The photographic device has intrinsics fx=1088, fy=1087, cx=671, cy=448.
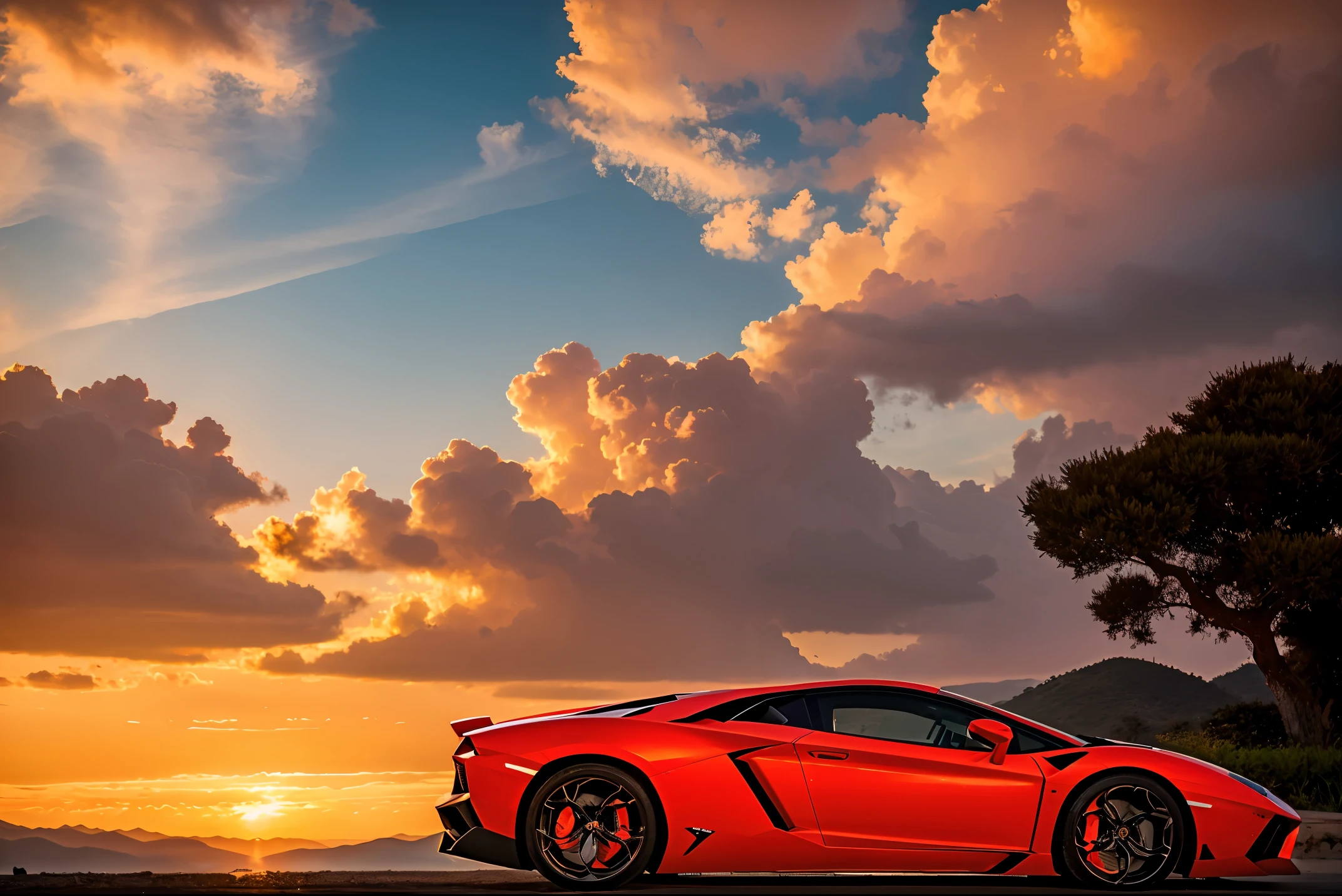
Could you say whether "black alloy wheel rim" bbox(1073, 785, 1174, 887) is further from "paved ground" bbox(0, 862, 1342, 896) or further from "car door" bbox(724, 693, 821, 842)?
"car door" bbox(724, 693, 821, 842)

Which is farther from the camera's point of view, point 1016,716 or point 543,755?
point 1016,716

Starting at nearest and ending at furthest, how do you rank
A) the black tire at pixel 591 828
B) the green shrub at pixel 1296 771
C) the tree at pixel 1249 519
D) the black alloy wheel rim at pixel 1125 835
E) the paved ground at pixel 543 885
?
the black tire at pixel 591 828
the paved ground at pixel 543 885
the black alloy wheel rim at pixel 1125 835
the green shrub at pixel 1296 771
the tree at pixel 1249 519

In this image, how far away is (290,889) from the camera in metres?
7.94

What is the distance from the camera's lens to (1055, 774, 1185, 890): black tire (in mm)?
7527

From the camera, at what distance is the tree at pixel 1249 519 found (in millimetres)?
22469

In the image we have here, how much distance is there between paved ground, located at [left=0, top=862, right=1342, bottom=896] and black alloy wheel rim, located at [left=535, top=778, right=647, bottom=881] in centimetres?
28

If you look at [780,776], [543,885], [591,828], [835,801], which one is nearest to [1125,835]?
[835,801]

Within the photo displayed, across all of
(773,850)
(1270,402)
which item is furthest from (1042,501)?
(773,850)

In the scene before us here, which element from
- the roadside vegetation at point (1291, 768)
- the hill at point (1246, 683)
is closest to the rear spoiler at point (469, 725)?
the roadside vegetation at point (1291, 768)

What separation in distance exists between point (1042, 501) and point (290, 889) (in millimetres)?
19937

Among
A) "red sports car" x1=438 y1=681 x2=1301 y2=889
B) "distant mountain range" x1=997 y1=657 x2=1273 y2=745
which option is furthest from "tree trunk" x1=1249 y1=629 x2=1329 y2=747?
"red sports car" x1=438 y1=681 x2=1301 y2=889

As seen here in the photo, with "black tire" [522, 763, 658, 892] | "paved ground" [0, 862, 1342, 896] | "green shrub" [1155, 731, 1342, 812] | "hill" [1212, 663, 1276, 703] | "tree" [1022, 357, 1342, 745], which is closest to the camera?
"black tire" [522, 763, 658, 892]

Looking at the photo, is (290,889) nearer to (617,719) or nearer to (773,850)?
(617,719)

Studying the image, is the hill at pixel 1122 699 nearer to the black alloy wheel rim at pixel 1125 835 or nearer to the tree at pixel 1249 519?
the tree at pixel 1249 519
